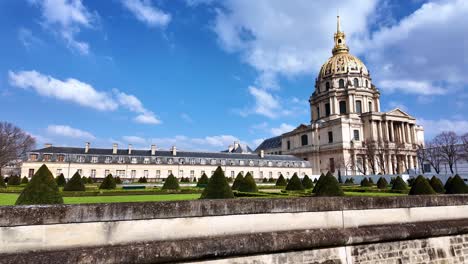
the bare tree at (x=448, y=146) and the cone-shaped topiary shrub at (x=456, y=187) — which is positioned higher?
the bare tree at (x=448, y=146)

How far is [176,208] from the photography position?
548 centimetres

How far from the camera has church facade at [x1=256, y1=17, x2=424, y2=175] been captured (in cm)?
5597

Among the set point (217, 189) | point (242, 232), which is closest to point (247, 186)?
point (217, 189)

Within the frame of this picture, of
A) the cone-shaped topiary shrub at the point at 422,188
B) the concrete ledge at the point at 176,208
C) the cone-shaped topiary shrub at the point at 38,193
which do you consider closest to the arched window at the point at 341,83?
the cone-shaped topiary shrub at the point at 422,188

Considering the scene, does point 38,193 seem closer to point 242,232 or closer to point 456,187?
point 242,232

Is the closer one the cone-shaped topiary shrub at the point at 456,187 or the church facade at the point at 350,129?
the cone-shaped topiary shrub at the point at 456,187

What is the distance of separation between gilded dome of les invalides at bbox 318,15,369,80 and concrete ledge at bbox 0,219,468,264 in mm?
64309

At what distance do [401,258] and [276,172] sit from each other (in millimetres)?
47829

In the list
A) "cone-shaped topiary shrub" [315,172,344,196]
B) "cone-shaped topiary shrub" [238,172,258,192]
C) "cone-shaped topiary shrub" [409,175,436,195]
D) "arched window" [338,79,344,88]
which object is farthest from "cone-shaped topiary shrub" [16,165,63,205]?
"arched window" [338,79,344,88]

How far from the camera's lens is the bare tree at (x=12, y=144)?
42906 millimetres

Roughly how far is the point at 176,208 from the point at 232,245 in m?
1.22

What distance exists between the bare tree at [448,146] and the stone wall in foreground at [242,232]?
4317 cm

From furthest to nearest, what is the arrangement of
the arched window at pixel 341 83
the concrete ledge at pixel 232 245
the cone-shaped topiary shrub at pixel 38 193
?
1. the arched window at pixel 341 83
2. the cone-shaped topiary shrub at pixel 38 193
3. the concrete ledge at pixel 232 245

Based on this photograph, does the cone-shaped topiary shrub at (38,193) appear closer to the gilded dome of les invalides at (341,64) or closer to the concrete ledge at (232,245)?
the concrete ledge at (232,245)
